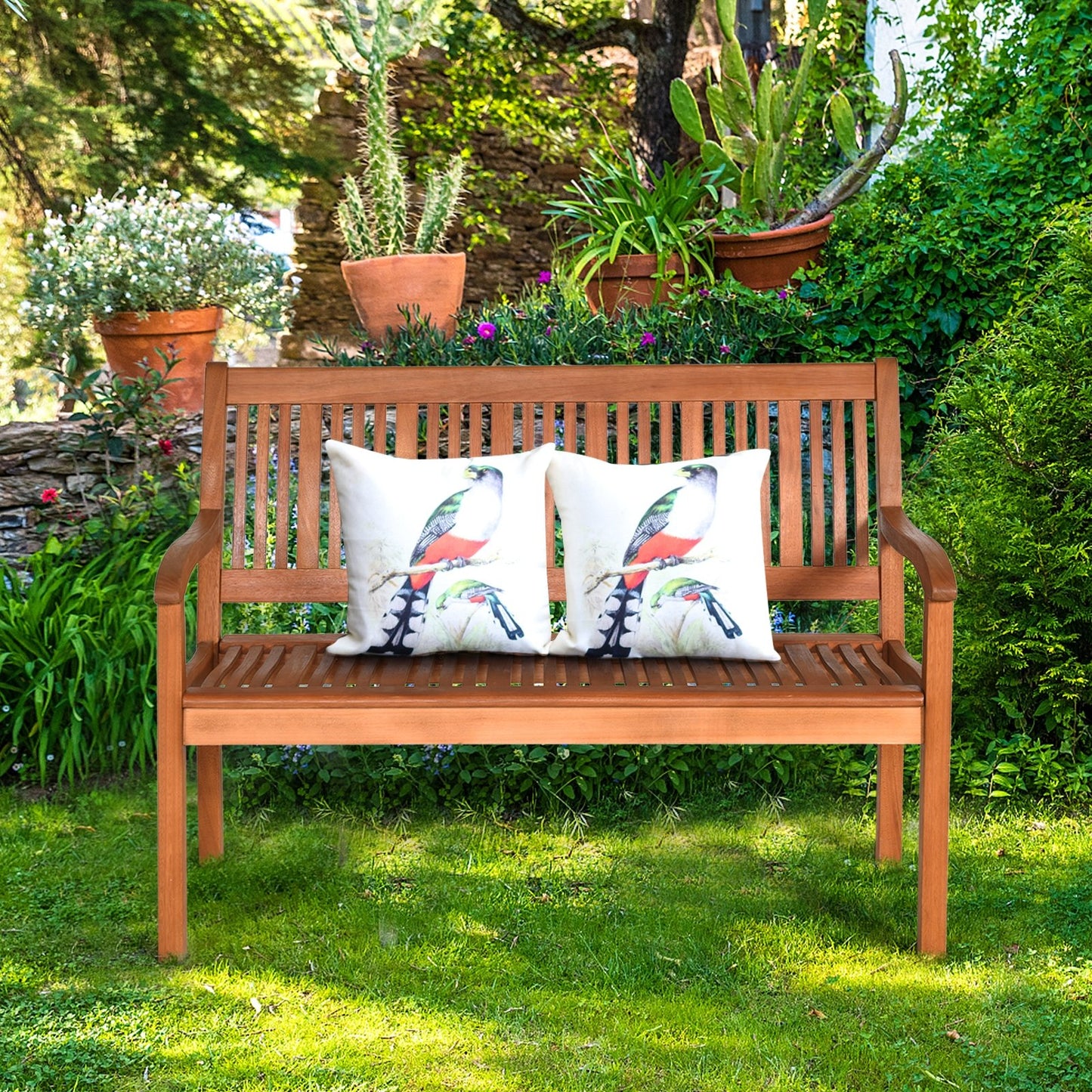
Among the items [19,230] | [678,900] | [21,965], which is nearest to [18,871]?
[21,965]

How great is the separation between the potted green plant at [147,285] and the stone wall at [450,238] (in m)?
2.54

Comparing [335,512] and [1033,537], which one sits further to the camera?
[1033,537]

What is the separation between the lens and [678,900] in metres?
2.58

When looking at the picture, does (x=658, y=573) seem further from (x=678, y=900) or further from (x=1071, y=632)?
(x=1071, y=632)

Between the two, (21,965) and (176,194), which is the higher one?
(176,194)

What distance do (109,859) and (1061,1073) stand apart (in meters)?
1.97

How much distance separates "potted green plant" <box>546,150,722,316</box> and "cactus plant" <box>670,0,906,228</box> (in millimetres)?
143

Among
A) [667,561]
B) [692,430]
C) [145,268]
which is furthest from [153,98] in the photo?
[667,561]

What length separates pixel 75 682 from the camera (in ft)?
10.5

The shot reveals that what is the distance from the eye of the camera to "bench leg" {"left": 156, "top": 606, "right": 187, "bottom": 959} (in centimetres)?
219

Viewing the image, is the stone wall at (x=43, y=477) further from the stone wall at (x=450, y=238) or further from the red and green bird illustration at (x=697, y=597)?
the stone wall at (x=450, y=238)

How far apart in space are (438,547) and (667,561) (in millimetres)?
445

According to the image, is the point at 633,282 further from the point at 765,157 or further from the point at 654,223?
the point at 765,157

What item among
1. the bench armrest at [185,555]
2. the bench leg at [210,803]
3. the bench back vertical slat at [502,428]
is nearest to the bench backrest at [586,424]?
the bench back vertical slat at [502,428]
